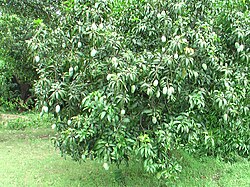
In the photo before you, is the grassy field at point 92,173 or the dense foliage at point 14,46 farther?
the dense foliage at point 14,46

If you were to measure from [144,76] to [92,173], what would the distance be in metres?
2.42

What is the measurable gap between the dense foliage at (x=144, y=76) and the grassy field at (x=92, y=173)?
1.25m

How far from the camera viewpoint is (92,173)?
15.3 feet

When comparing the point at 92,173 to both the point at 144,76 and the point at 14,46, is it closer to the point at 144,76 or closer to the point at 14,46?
the point at 144,76

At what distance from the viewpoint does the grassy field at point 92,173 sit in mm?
4254

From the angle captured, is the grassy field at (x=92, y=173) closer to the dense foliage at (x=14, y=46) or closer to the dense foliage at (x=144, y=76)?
the dense foliage at (x=144, y=76)

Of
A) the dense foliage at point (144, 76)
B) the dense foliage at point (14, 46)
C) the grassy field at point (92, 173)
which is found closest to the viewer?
the dense foliage at point (144, 76)

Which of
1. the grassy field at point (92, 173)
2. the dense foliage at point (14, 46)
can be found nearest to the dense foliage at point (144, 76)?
the grassy field at point (92, 173)

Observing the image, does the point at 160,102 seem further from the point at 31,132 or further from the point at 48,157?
the point at 31,132

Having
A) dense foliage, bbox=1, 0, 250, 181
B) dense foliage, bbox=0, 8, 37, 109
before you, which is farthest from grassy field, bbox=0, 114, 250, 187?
dense foliage, bbox=0, 8, 37, 109

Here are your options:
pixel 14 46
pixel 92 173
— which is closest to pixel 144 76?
pixel 92 173

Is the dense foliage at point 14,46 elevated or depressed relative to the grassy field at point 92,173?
elevated

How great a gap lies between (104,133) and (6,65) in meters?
4.66

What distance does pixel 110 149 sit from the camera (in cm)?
279
